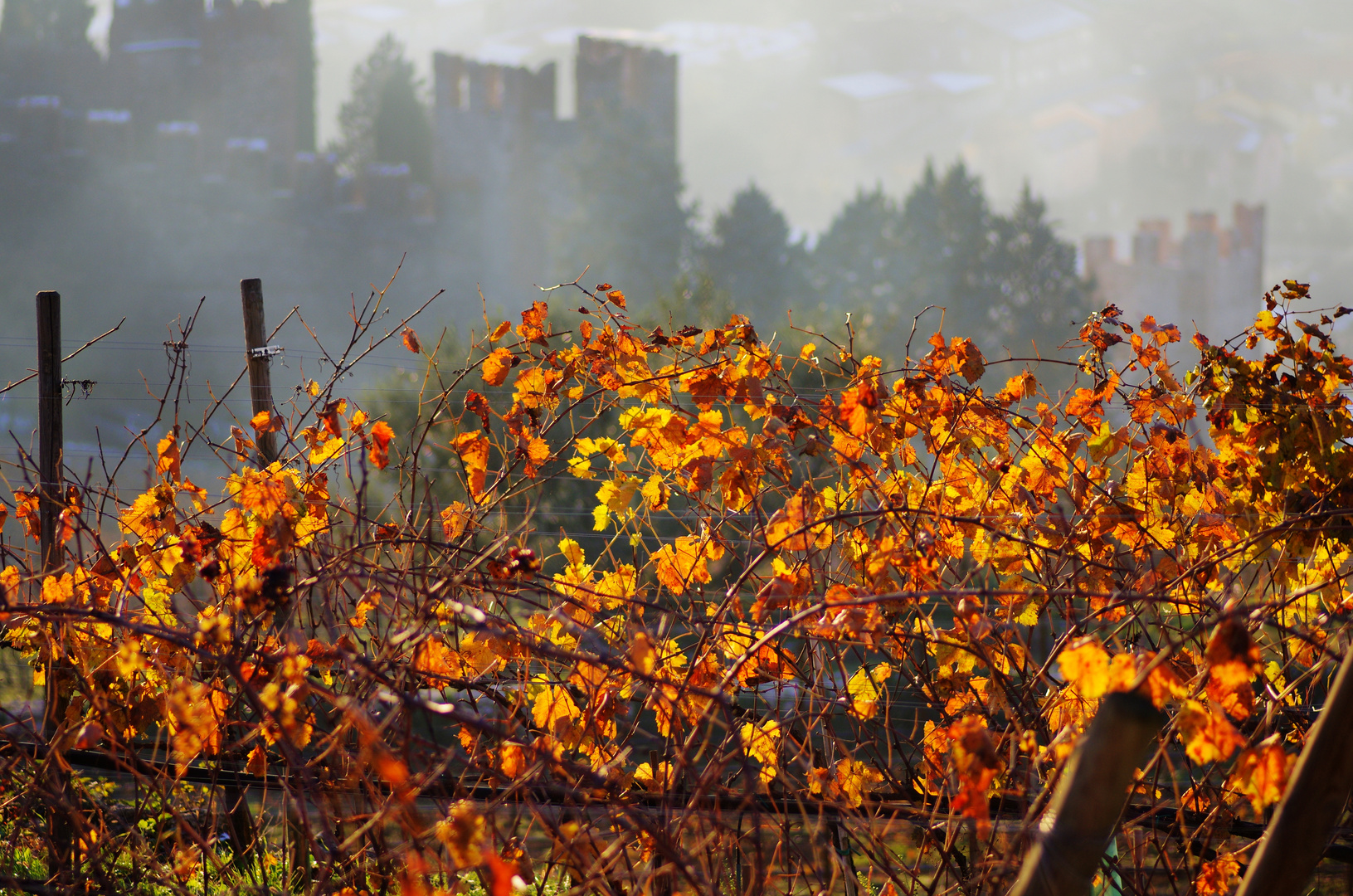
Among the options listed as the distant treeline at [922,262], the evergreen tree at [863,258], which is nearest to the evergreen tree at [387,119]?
the distant treeline at [922,262]

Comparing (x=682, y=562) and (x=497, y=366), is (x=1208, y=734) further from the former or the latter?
(x=497, y=366)

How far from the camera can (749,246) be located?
37625 mm

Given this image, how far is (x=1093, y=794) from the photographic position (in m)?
0.98

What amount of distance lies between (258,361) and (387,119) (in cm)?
3892

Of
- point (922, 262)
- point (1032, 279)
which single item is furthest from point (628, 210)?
point (1032, 279)

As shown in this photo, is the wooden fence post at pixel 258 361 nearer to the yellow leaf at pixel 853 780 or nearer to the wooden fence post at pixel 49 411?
the wooden fence post at pixel 49 411

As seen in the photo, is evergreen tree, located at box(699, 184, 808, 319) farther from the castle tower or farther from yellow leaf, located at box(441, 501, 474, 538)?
yellow leaf, located at box(441, 501, 474, 538)

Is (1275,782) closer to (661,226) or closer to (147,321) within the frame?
(147,321)

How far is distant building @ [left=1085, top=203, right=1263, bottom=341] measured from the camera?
5494 cm

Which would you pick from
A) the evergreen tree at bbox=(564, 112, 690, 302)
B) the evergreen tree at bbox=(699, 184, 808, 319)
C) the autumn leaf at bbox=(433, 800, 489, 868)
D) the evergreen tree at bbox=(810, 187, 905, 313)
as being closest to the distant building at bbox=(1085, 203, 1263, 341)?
the evergreen tree at bbox=(810, 187, 905, 313)

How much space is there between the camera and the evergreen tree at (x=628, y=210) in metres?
38.3

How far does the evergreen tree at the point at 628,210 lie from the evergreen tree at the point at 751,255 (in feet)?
5.65

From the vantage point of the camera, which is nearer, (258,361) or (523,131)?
(258,361)

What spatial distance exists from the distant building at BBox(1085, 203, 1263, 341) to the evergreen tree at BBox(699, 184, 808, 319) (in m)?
25.5
